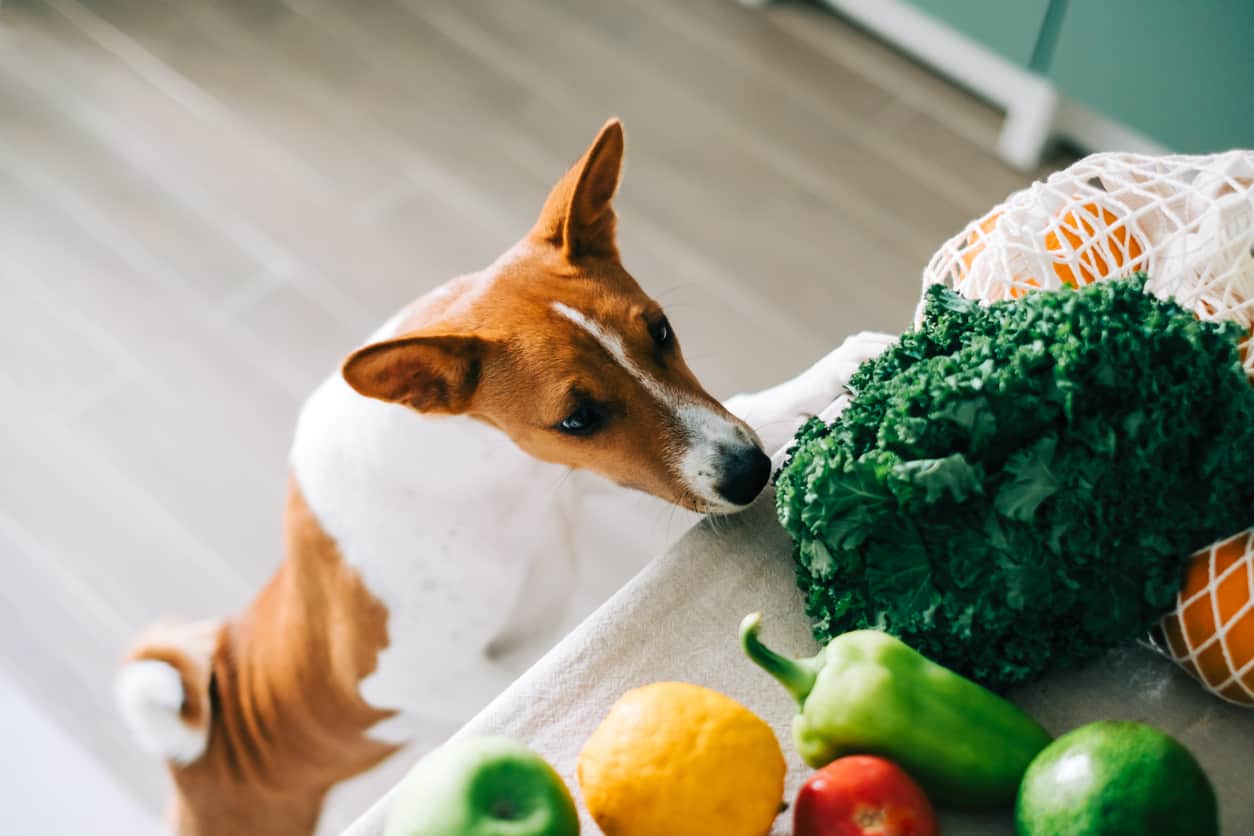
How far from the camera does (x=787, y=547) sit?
982 mm

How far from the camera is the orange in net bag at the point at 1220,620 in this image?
31.2 inches

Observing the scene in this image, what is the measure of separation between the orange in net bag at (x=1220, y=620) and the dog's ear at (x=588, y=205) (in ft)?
2.15

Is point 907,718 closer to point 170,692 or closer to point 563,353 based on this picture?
point 563,353

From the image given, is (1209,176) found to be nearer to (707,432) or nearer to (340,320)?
(707,432)

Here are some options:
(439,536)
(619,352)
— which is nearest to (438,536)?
(439,536)

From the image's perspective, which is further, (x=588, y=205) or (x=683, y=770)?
(x=588, y=205)

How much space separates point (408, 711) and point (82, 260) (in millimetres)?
1279

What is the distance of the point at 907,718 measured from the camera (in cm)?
76

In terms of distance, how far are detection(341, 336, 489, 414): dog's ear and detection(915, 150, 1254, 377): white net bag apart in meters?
0.48

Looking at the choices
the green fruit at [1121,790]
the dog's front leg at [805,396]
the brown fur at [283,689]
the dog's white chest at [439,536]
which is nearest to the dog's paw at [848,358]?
the dog's front leg at [805,396]

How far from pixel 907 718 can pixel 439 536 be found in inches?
26.8

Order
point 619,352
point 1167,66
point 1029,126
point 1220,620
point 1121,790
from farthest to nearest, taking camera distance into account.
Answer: point 1029,126
point 1167,66
point 619,352
point 1220,620
point 1121,790

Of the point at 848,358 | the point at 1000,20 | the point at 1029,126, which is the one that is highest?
the point at 1000,20

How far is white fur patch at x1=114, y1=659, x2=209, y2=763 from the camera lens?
131cm
